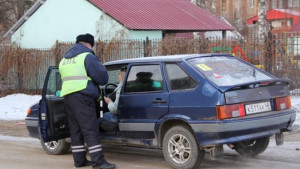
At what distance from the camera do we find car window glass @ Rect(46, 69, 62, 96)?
28.4 ft

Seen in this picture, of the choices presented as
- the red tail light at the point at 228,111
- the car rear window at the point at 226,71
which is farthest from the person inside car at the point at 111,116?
the red tail light at the point at 228,111

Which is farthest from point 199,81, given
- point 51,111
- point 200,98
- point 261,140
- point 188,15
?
point 188,15

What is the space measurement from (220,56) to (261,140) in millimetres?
1434

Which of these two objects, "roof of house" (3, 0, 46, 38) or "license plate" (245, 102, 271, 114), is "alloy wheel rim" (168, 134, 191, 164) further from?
"roof of house" (3, 0, 46, 38)

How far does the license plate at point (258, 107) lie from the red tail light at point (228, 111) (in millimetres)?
167

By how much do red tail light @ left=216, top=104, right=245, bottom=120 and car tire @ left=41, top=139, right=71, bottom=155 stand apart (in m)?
3.24

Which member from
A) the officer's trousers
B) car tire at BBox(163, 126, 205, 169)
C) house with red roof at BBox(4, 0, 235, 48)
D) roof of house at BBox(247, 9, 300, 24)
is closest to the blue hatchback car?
car tire at BBox(163, 126, 205, 169)

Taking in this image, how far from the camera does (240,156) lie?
856 centimetres

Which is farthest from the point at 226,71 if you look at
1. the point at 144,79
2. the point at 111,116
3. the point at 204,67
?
the point at 111,116

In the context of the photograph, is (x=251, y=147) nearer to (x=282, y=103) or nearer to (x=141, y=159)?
(x=282, y=103)

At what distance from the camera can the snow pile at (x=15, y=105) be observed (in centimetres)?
1523

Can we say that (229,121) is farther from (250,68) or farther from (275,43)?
(275,43)

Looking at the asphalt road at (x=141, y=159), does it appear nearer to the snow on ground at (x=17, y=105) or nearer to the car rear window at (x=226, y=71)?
the car rear window at (x=226, y=71)

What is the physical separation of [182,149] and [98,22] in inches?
681
